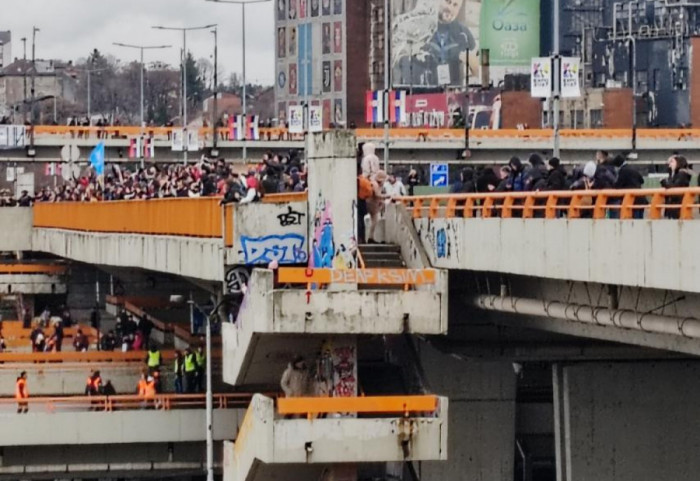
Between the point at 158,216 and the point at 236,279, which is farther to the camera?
the point at 158,216

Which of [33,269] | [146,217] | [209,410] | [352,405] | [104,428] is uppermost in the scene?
[146,217]

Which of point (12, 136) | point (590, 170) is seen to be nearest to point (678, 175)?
point (590, 170)

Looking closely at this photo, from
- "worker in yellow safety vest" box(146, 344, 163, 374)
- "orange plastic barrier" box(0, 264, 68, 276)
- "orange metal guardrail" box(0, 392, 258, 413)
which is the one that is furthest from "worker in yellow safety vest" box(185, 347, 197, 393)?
"orange plastic barrier" box(0, 264, 68, 276)

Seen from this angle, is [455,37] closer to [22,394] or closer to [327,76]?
[327,76]

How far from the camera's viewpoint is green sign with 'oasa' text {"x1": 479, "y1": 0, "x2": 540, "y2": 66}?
16538cm

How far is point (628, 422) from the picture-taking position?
3859cm

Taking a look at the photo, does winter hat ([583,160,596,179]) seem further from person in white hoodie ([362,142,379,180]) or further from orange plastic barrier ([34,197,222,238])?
orange plastic barrier ([34,197,222,238])

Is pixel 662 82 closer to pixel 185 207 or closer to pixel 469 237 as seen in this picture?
pixel 185 207

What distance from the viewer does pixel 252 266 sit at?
3906cm

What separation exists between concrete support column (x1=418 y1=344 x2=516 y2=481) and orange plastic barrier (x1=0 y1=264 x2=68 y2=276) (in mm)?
46730

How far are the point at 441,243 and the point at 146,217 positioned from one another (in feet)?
55.8

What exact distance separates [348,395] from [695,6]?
384ft

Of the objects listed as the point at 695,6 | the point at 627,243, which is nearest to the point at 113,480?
the point at 627,243

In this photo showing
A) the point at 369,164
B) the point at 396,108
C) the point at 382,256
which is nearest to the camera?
the point at 382,256
